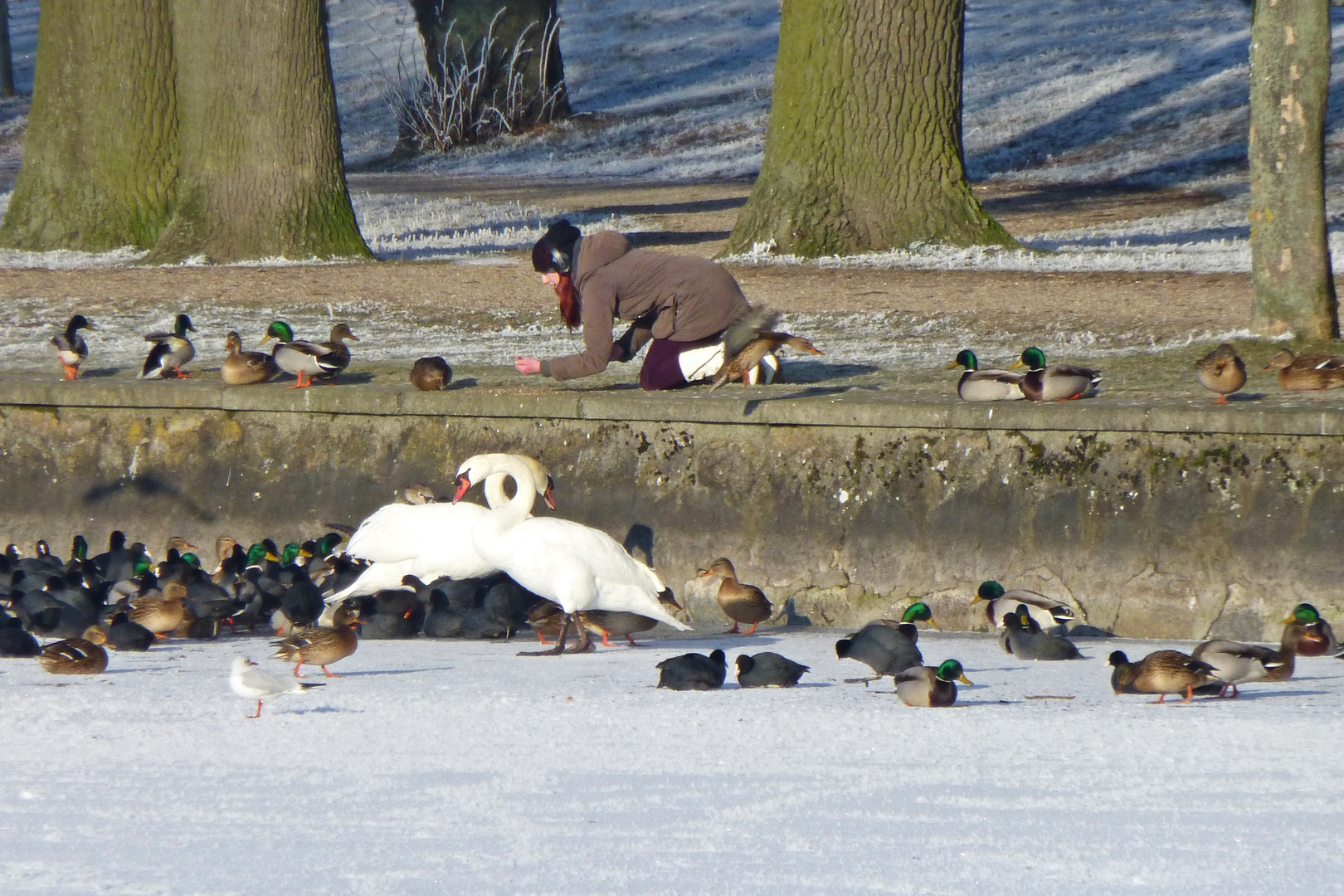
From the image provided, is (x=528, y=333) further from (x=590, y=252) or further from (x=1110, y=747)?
(x=1110, y=747)

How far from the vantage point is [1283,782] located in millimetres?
5391

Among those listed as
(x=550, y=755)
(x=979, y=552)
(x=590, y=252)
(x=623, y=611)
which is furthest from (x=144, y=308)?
(x=550, y=755)

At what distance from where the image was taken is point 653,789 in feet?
17.6

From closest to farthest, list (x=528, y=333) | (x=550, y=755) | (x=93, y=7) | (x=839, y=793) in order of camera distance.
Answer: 1. (x=839, y=793)
2. (x=550, y=755)
3. (x=528, y=333)
4. (x=93, y=7)

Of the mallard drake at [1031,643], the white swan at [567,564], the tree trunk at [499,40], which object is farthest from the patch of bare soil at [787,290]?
the tree trunk at [499,40]

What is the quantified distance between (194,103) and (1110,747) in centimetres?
1321

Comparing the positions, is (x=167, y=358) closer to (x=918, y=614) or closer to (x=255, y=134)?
(x=918, y=614)

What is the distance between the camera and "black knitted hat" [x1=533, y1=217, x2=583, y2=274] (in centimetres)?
930

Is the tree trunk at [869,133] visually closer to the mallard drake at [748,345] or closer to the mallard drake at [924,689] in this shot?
the mallard drake at [748,345]

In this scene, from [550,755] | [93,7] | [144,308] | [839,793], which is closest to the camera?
[839,793]

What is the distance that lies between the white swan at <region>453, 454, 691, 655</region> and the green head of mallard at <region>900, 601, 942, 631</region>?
3.55 feet

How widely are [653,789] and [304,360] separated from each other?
5.26 m

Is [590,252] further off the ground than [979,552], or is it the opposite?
[590,252]

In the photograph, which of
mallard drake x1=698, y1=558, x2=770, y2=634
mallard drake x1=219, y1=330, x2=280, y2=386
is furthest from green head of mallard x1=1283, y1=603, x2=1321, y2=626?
mallard drake x1=219, y1=330, x2=280, y2=386
